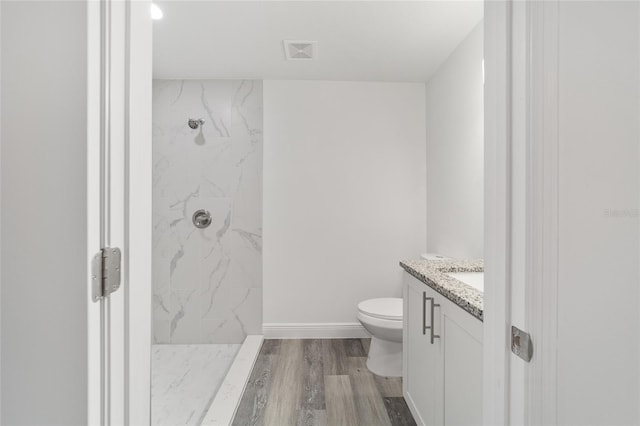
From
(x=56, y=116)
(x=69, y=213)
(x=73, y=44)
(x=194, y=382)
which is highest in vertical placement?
(x=73, y=44)

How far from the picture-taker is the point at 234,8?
6.16ft

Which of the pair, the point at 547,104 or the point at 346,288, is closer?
the point at 547,104

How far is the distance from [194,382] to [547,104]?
246 cm

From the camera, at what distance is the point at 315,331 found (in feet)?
9.50

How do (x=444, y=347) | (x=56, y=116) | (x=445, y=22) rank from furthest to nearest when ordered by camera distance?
(x=445, y=22)
(x=444, y=347)
(x=56, y=116)

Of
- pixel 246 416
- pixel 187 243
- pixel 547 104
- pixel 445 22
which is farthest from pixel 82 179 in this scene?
pixel 187 243

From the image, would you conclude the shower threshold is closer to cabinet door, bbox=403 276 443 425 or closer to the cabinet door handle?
cabinet door, bbox=403 276 443 425

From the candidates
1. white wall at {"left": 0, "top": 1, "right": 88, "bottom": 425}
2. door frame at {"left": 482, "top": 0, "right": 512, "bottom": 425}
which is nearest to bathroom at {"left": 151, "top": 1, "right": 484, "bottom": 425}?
door frame at {"left": 482, "top": 0, "right": 512, "bottom": 425}

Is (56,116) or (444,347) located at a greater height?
(56,116)

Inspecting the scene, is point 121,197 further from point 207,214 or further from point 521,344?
point 207,214

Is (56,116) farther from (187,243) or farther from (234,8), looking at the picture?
(187,243)

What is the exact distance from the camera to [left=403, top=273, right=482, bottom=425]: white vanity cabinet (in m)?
1.13

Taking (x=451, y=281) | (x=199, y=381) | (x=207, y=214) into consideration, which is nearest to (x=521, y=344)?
(x=451, y=281)

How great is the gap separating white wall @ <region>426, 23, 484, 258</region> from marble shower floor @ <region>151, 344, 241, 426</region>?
1.84 meters
